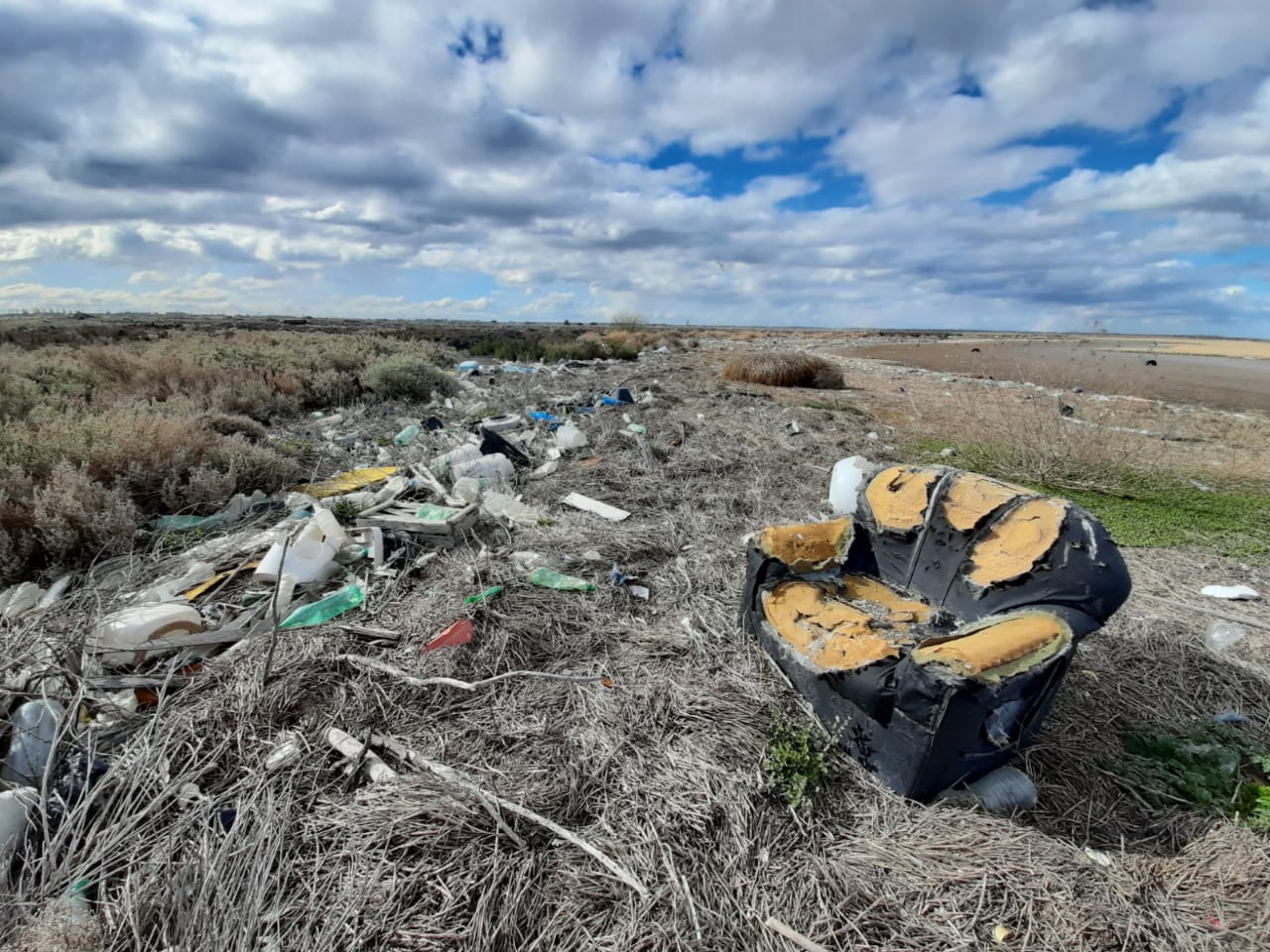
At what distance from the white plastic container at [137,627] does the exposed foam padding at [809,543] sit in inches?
106

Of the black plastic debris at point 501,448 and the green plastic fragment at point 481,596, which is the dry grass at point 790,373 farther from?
the green plastic fragment at point 481,596

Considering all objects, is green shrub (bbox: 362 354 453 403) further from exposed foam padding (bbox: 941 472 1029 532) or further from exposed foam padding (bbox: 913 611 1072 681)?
exposed foam padding (bbox: 913 611 1072 681)

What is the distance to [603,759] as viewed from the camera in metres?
2.06

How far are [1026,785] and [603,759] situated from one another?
1465 mm

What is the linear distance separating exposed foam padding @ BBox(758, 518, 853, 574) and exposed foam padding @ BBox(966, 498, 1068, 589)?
1.86 feet

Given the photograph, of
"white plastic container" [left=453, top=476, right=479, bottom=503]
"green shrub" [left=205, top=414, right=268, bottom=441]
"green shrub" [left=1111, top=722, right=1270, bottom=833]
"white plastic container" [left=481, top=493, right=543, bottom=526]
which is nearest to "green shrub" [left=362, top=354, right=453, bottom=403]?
"green shrub" [left=205, top=414, right=268, bottom=441]

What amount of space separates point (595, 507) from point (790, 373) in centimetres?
983

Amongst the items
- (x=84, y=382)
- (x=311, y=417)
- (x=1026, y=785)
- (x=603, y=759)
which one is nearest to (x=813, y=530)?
(x=1026, y=785)

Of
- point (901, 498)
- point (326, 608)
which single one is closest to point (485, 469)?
point (326, 608)

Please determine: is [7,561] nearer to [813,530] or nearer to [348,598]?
[348,598]

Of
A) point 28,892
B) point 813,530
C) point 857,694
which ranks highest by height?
point 813,530

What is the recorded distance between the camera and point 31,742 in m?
1.94

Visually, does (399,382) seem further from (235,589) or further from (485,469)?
(235,589)

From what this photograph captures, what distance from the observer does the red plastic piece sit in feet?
8.41
